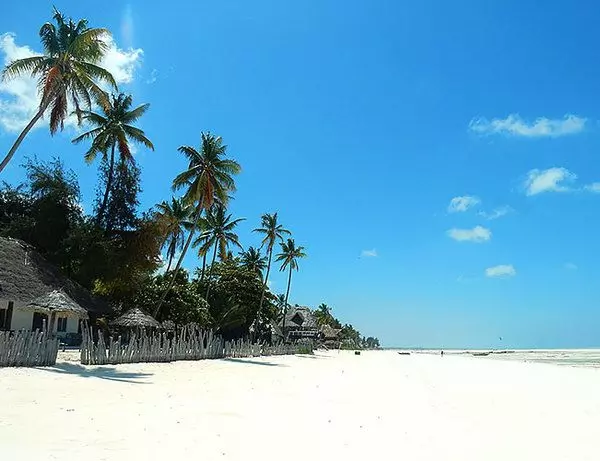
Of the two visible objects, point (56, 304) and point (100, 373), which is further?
point (56, 304)

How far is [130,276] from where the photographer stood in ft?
98.1

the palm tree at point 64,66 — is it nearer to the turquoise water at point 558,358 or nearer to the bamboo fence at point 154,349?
the bamboo fence at point 154,349

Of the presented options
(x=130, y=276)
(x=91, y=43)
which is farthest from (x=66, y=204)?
(x=91, y=43)

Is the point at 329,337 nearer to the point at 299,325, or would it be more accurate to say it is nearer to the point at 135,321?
the point at 299,325

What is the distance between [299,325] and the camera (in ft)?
197

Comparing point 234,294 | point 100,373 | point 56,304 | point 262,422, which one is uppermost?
point 234,294

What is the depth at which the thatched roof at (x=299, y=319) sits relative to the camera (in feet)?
197

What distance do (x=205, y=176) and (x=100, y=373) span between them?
55.9 feet

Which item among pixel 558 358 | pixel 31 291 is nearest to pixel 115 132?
pixel 31 291

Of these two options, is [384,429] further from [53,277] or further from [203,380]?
[53,277]

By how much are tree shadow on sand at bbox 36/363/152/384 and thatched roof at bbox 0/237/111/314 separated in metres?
8.36

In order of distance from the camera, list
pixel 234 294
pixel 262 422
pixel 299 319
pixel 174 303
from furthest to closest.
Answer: pixel 299 319, pixel 234 294, pixel 174 303, pixel 262 422

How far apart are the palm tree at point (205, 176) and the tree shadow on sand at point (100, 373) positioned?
1328cm

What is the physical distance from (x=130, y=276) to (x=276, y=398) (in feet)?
63.6
